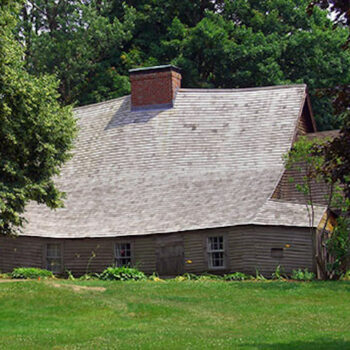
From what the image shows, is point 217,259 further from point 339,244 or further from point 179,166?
point 179,166

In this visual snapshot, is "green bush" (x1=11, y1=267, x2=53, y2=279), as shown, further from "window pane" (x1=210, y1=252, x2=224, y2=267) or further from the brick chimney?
the brick chimney

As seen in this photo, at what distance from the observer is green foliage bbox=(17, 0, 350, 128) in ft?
189

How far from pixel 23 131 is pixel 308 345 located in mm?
16314

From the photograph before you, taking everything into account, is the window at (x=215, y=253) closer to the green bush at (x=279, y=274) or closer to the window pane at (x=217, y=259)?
the window pane at (x=217, y=259)

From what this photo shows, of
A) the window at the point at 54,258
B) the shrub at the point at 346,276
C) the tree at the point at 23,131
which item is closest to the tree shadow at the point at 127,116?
the window at the point at 54,258

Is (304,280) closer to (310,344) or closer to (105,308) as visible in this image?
(105,308)

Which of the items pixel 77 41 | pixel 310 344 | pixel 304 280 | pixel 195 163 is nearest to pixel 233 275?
pixel 304 280

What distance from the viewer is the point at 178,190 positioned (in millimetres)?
41906

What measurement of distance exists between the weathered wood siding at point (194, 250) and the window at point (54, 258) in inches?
13.1

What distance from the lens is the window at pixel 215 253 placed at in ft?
126

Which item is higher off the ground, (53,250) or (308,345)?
(53,250)

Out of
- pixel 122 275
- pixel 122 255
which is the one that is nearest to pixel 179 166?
pixel 122 255

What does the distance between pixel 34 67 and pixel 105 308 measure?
38.9 metres

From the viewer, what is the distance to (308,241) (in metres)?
36.7
